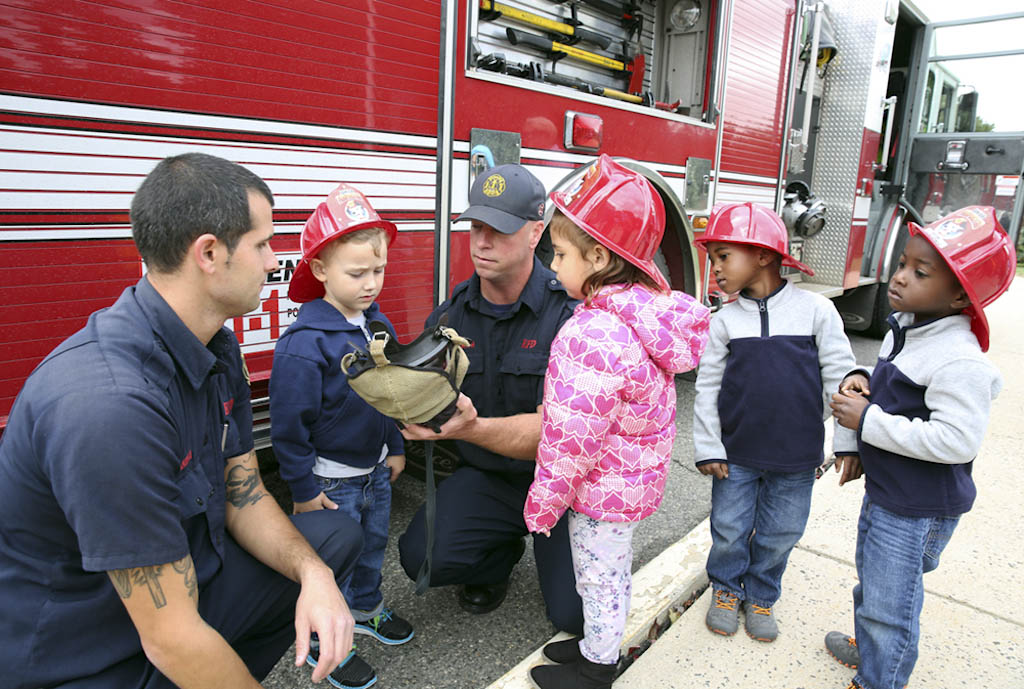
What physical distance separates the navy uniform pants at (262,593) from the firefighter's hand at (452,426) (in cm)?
31

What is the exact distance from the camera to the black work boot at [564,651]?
6.17ft

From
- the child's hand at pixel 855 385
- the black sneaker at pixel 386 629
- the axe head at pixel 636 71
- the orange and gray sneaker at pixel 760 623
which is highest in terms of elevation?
the axe head at pixel 636 71

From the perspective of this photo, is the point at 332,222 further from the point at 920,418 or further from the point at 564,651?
the point at 920,418

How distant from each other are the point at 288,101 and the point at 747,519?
1862 mm

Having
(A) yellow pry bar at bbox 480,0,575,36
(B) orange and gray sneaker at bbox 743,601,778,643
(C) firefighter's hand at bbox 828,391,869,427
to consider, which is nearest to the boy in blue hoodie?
(B) orange and gray sneaker at bbox 743,601,778,643

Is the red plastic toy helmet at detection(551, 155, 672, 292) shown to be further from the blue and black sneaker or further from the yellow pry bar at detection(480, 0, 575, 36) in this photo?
the yellow pry bar at detection(480, 0, 575, 36)

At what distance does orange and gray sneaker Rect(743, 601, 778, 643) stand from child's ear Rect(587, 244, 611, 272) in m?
1.24

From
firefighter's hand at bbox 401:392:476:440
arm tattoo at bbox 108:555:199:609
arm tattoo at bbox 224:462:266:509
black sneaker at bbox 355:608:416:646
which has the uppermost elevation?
firefighter's hand at bbox 401:392:476:440

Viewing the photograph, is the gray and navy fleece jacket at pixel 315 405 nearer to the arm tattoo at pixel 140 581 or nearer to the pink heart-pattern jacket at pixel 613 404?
the pink heart-pattern jacket at pixel 613 404

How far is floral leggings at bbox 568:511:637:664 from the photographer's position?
5.68 feet

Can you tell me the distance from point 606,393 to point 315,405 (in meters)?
0.79

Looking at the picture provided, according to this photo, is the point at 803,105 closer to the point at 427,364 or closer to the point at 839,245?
the point at 839,245

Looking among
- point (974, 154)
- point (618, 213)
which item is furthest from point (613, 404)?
point (974, 154)

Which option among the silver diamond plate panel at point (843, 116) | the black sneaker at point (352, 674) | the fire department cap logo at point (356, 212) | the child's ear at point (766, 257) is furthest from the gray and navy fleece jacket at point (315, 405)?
the silver diamond plate panel at point (843, 116)
